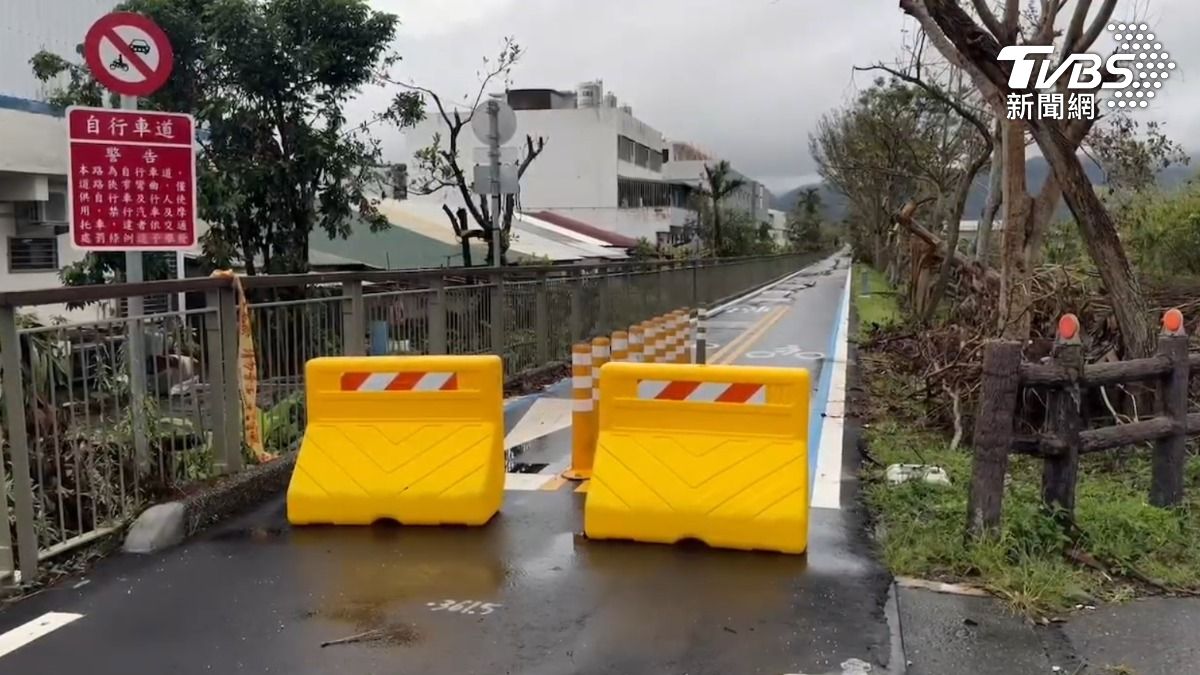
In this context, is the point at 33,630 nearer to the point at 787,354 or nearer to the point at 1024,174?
the point at 1024,174

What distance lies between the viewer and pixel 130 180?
6637 mm

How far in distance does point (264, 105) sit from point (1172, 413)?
11.7m

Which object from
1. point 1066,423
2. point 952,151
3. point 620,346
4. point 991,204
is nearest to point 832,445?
point 620,346

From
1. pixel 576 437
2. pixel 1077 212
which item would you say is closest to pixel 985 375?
pixel 576 437

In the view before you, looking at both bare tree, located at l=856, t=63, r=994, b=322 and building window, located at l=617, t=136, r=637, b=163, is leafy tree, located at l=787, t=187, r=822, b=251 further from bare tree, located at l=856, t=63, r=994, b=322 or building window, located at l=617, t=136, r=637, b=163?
bare tree, located at l=856, t=63, r=994, b=322

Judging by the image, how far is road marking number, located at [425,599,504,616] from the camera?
4.75 m

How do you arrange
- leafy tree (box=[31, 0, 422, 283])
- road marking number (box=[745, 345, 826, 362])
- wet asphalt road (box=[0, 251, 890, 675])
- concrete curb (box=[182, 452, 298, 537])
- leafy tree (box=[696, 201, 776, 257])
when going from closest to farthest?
wet asphalt road (box=[0, 251, 890, 675])
concrete curb (box=[182, 452, 298, 537])
leafy tree (box=[31, 0, 422, 283])
road marking number (box=[745, 345, 826, 362])
leafy tree (box=[696, 201, 776, 257])

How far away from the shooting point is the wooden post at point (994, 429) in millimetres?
5250

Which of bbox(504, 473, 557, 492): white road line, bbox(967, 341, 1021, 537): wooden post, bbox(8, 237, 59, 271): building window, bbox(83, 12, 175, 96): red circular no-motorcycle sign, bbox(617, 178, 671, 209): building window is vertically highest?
bbox(617, 178, 671, 209): building window

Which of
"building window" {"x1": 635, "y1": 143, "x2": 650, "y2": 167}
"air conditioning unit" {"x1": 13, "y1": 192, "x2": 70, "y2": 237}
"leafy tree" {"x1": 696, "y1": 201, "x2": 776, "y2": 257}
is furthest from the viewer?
"building window" {"x1": 635, "y1": 143, "x2": 650, "y2": 167}

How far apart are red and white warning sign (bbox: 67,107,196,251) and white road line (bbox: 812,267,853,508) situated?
15.0 feet

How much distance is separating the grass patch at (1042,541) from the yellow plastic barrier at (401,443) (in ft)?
7.89

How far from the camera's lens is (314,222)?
48.0 feet

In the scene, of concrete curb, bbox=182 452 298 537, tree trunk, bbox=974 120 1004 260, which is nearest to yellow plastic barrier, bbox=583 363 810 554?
concrete curb, bbox=182 452 298 537
